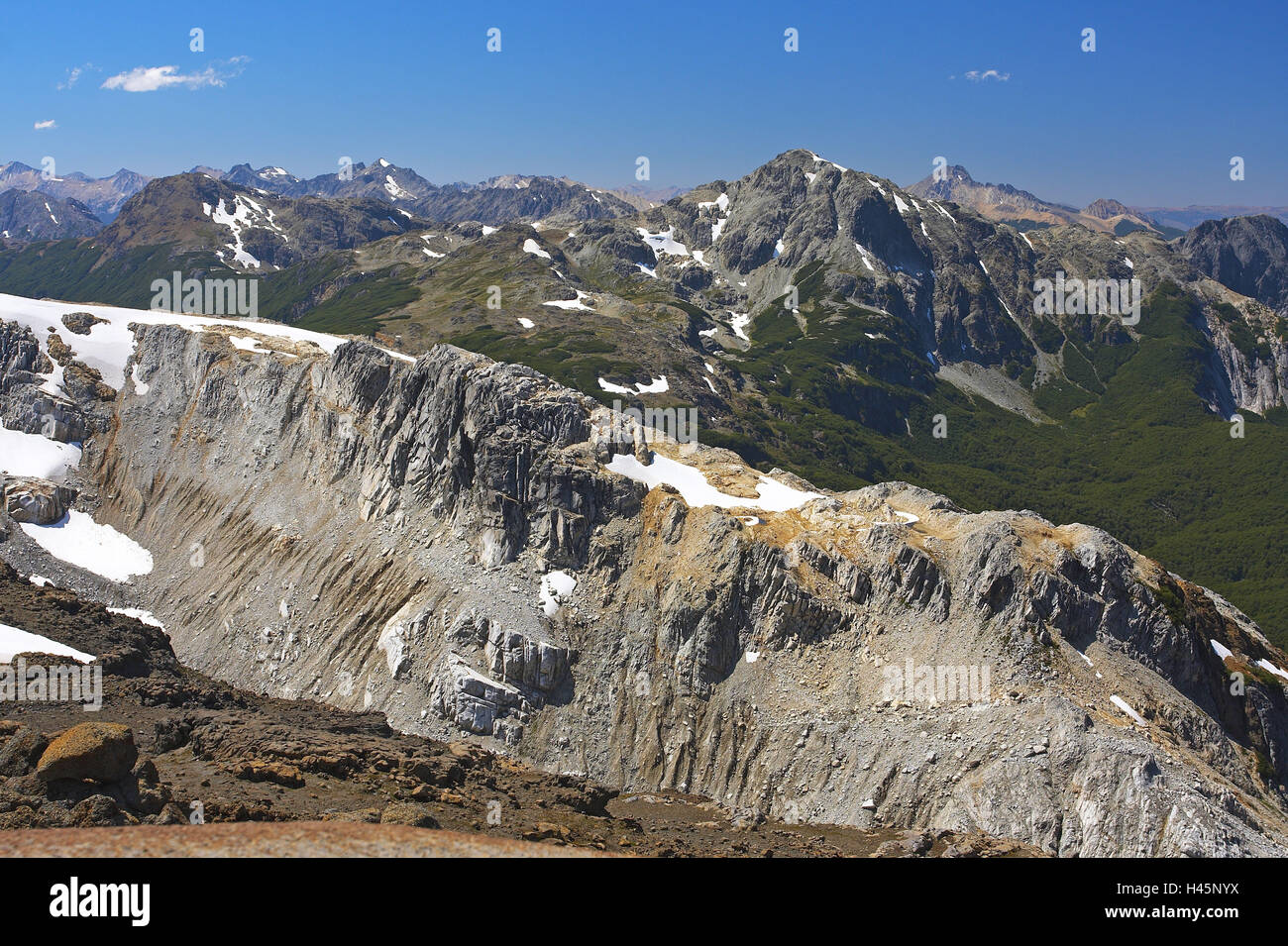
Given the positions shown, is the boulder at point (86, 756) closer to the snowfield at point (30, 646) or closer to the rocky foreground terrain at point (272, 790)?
the rocky foreground terrain at point (272, 790)

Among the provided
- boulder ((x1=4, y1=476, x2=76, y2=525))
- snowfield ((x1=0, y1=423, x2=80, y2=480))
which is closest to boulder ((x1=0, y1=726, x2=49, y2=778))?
boulder ((x1=4, y1=476, x2=76, y2=525))

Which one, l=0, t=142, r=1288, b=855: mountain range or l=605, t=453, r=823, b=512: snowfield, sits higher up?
l=605, t=453, r=823, b=512: snowfield

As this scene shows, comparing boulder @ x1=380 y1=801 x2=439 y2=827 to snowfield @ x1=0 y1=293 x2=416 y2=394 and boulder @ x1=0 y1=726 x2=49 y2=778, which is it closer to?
boulder @ x1=0 y1=726 x2=49 y2=778

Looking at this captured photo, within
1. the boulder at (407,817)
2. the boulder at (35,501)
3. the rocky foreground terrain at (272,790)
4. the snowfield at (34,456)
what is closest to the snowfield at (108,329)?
the snowfield at (34,456)

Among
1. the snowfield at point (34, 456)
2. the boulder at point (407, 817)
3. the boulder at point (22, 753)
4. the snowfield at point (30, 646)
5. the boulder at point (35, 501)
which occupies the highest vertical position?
the snowfield at point (34, 456)

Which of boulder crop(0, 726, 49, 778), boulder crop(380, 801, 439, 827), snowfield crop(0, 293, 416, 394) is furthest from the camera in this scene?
snowfield crop(0, 293, 416, 394)

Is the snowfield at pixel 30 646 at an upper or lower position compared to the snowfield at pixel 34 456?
lower

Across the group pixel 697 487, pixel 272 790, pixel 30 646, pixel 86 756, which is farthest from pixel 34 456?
pixel 86 756

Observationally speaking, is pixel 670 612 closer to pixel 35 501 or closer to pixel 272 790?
pixel 272 790
